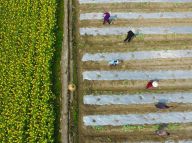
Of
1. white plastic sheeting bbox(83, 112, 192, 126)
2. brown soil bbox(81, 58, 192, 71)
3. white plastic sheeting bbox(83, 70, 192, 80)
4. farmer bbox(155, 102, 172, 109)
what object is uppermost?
→ brown soil bbox(81, 58, 192, 71)

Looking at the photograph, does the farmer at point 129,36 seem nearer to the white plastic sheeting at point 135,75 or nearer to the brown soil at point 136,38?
the brown soil at point 136,38

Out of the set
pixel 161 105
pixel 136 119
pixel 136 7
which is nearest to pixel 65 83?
pixel 136 119

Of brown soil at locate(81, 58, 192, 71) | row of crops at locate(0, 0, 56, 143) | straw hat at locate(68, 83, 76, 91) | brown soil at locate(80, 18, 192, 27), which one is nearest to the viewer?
row of crops at locate(0, 0, 56, 143)

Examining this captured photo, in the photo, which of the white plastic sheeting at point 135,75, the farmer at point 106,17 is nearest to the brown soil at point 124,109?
the white plastic sheeting at point 135,75

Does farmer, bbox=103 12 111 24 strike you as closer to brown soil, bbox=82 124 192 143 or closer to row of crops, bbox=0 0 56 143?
Answer: row of crops, bbox=0 0 56 143

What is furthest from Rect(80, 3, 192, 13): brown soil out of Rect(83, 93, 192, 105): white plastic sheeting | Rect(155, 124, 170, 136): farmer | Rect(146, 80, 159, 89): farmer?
Rect(155, 124, 170, 136): farmer
